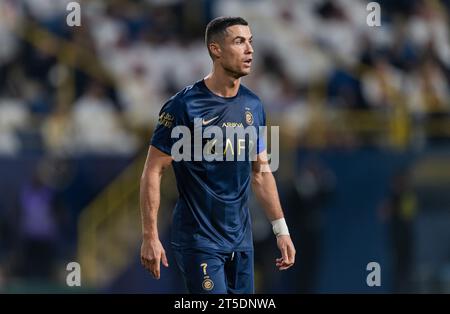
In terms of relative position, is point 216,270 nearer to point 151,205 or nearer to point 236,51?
point 151,205

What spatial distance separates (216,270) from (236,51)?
1.56 m

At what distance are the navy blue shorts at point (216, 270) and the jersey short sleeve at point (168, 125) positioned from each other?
77 centimetres

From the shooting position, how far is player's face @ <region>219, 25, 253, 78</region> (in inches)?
336

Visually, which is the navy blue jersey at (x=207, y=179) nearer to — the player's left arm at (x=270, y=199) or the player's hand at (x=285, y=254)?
the player's left arm at (x=270, y=199)

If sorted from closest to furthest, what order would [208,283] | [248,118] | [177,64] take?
[208,283], [248,118], [177,64]

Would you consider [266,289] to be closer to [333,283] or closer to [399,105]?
[333,283]

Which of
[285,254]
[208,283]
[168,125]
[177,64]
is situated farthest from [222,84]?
[177,64]

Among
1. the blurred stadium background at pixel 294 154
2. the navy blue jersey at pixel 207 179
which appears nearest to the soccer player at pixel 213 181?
the navy blue jersey at pixel 207 179

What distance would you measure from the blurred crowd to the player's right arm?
9275 millimetres

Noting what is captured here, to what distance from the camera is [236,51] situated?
8.53 m

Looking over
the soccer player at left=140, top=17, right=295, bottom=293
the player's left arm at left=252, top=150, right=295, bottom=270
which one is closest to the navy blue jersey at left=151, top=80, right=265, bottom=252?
the soccer player at left=140, top=17, right=295, bottom=293

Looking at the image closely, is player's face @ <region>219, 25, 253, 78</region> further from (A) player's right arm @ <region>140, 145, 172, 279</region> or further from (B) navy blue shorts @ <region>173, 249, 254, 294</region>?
(B) navy blue shorts @ <region>173, 249, 254, 294</region>

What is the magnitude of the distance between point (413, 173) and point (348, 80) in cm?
171
